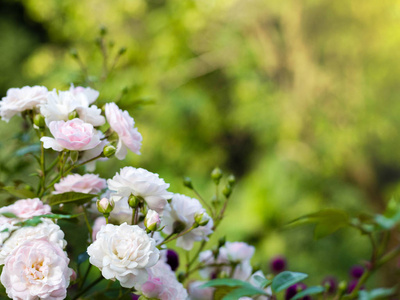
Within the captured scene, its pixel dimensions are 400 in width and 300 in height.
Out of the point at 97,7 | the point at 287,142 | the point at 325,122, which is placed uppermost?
the point at 97,7

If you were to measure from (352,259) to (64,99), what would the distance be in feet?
8.22

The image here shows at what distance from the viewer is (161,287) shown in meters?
0.34

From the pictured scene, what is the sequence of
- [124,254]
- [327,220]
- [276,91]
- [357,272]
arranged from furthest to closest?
1. [276,91]
2. [357,272]
3. [327,220]
4. [124,254]

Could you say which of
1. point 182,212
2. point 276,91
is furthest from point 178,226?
point 276,91

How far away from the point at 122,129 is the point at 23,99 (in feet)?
0.30

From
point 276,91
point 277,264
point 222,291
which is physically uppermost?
point 222,291

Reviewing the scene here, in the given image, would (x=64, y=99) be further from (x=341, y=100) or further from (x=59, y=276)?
(x=341, y=100)

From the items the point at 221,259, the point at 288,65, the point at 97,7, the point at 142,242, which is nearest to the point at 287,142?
the point at 288,65

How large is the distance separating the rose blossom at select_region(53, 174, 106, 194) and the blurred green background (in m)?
2.12

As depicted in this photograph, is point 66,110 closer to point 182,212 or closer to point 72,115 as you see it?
point 72,115

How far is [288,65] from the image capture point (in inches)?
113

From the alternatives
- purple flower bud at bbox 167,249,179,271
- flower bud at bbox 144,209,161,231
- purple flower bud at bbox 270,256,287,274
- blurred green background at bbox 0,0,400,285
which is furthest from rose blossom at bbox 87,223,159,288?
blurred green background at bbox 0,0,400,285

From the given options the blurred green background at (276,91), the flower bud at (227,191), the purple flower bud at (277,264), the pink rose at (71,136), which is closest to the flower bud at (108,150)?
the pink rose at (71,136)

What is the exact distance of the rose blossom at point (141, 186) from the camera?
13.0 inches
